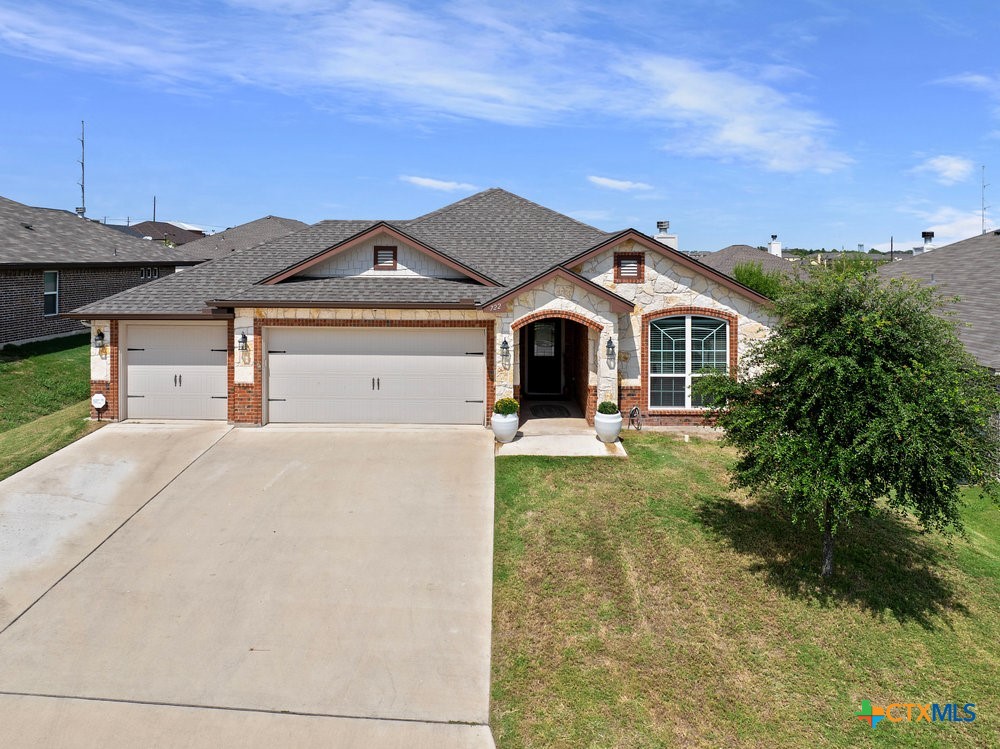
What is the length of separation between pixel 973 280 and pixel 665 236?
361 inches

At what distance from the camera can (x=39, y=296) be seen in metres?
21.5

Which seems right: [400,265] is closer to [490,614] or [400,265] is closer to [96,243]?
[490,614]

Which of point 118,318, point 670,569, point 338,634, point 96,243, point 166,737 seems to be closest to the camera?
point 166,737

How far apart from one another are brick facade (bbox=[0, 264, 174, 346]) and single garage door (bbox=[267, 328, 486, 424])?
10.8 meters

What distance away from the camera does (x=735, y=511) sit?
33.7 feet

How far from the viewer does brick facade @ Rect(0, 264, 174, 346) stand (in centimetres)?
2009

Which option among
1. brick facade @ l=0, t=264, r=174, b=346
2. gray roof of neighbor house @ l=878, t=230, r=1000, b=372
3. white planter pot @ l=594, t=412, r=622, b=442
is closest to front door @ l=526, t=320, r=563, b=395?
white planter pot @ l=594, t=412, r=622, b=442

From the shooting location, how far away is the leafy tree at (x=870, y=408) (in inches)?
277

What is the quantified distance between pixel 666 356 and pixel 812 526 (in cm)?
613

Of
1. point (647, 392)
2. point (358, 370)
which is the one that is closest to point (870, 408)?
point (647, 392)

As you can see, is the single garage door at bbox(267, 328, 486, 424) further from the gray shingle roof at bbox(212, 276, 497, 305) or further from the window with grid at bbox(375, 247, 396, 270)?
the window with grid at bbox(375, 247, 396, 270)

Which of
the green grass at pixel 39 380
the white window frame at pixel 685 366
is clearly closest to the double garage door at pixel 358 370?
the green grass at pixel 39 380

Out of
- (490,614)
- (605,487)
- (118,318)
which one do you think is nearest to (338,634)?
(490,614)

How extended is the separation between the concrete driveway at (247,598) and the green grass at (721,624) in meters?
0.67
